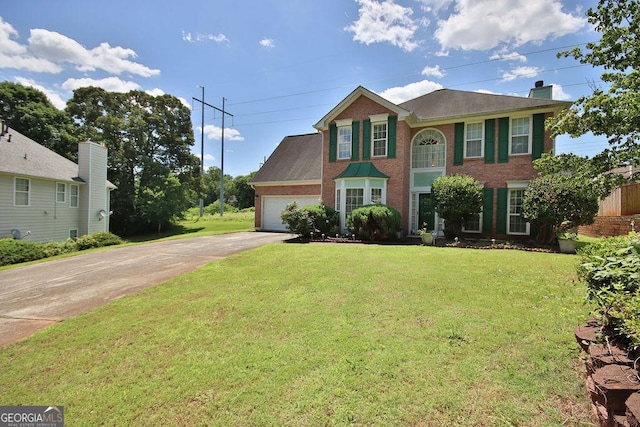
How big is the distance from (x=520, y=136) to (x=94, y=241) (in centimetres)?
2248

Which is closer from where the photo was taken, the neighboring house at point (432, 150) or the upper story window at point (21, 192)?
the neighboring house at point (432, 150)

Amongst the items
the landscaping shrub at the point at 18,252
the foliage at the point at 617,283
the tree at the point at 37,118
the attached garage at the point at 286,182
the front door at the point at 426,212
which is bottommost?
the landscaping shrub at the point at 18,252

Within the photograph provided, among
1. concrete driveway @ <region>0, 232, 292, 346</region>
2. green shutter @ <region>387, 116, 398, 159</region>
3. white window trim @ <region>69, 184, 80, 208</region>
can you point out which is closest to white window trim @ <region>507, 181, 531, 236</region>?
green shutter @ <region>387, 116, 398, 159</region>

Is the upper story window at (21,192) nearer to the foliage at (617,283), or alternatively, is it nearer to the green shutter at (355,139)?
the green shutter at (355,139)

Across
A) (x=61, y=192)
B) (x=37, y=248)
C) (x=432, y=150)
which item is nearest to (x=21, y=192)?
(x=61, y=192)

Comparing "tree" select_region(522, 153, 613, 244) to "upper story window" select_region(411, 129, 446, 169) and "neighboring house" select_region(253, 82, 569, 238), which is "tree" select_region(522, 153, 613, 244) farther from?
"upper story window" select_region(411, 129, 446, 169)

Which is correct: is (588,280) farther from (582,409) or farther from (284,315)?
(284,315)

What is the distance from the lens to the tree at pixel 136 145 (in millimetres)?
27812

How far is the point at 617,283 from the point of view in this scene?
2756 millimetres

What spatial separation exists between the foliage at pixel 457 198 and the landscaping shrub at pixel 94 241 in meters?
18.1

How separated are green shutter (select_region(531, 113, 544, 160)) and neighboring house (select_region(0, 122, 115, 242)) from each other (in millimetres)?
25488

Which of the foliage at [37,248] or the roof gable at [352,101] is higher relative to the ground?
the roof gable at [352,101]

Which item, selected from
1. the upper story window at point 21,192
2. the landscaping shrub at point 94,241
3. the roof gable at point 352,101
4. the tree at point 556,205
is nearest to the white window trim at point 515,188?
the tree at point 556,205

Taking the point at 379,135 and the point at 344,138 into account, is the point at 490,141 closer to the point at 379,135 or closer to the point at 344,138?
the point at 379,135
